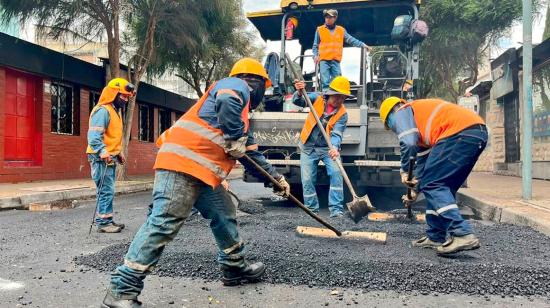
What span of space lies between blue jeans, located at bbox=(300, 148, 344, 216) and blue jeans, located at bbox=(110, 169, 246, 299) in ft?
9.18

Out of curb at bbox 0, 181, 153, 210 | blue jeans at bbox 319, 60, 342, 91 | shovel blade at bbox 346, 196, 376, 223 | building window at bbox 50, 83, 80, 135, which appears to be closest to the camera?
shovel blade at bbox 346, 196, 376, 223

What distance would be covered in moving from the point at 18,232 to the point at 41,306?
2780mm

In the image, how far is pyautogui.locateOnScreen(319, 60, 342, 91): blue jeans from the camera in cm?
682

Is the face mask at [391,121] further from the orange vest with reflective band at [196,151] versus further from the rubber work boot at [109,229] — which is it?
the rubber work boot at [109,229]

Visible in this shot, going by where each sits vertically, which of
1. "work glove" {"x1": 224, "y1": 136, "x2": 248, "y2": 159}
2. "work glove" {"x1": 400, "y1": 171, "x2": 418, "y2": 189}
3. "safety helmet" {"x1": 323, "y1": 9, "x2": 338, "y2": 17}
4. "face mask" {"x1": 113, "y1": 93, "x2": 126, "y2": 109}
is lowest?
"work glove" {"x1": 400, "y1": 171, "x2": 418, "y2": 189}

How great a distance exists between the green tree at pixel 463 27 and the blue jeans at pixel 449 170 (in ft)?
34.3

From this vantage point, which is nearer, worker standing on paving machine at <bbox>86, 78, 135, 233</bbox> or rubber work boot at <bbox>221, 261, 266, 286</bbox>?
rubber work boot at <bbox>221, 261, 266, 286</bbox>

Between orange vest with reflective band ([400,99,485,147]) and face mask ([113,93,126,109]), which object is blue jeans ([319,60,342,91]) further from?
face mask ([113,93,126,109])

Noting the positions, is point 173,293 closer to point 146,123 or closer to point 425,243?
point 425,243

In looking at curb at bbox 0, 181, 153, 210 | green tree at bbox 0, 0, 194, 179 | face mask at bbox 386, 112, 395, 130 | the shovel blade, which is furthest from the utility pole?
green tree at bbox 0, 0, 194, 179

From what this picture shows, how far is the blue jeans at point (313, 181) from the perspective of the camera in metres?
5.89

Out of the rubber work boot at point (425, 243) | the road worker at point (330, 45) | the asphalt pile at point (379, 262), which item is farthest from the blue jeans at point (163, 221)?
the road worker at point (330, 45)

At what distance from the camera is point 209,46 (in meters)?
14.1

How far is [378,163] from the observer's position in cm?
629
